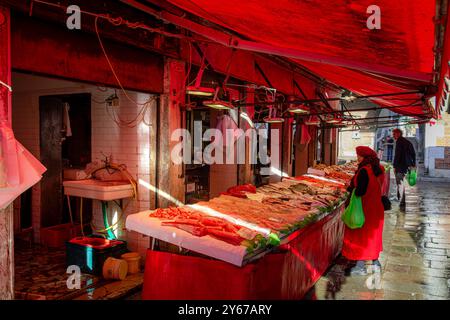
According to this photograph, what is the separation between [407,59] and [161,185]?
4.72 metres

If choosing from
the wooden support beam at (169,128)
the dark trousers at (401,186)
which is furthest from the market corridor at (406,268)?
the wooden support beam at (169,128)

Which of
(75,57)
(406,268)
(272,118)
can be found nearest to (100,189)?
(75,57)

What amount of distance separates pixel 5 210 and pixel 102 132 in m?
4.03

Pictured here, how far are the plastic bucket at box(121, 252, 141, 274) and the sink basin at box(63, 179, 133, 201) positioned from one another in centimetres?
112

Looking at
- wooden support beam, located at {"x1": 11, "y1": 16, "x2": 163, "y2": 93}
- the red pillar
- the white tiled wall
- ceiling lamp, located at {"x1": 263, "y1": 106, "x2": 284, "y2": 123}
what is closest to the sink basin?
the white tiled wall

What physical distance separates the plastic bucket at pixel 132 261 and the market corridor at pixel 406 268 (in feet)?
10.8

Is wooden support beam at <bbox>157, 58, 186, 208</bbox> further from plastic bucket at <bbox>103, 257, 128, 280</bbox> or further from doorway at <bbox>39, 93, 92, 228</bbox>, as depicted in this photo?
doorway at <bbox>39, 93, 92, 228</bbox>

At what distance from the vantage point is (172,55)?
6973mm

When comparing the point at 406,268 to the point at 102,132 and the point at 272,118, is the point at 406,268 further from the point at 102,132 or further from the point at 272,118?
the point at 102,132

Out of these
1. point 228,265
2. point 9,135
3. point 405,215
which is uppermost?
point 9,135

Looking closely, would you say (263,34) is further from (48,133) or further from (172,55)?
(48,133)

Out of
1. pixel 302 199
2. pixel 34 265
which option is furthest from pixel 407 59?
pixel 34 265

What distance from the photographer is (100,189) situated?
6891 millimetres

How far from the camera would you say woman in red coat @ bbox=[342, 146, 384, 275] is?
22.5ft
